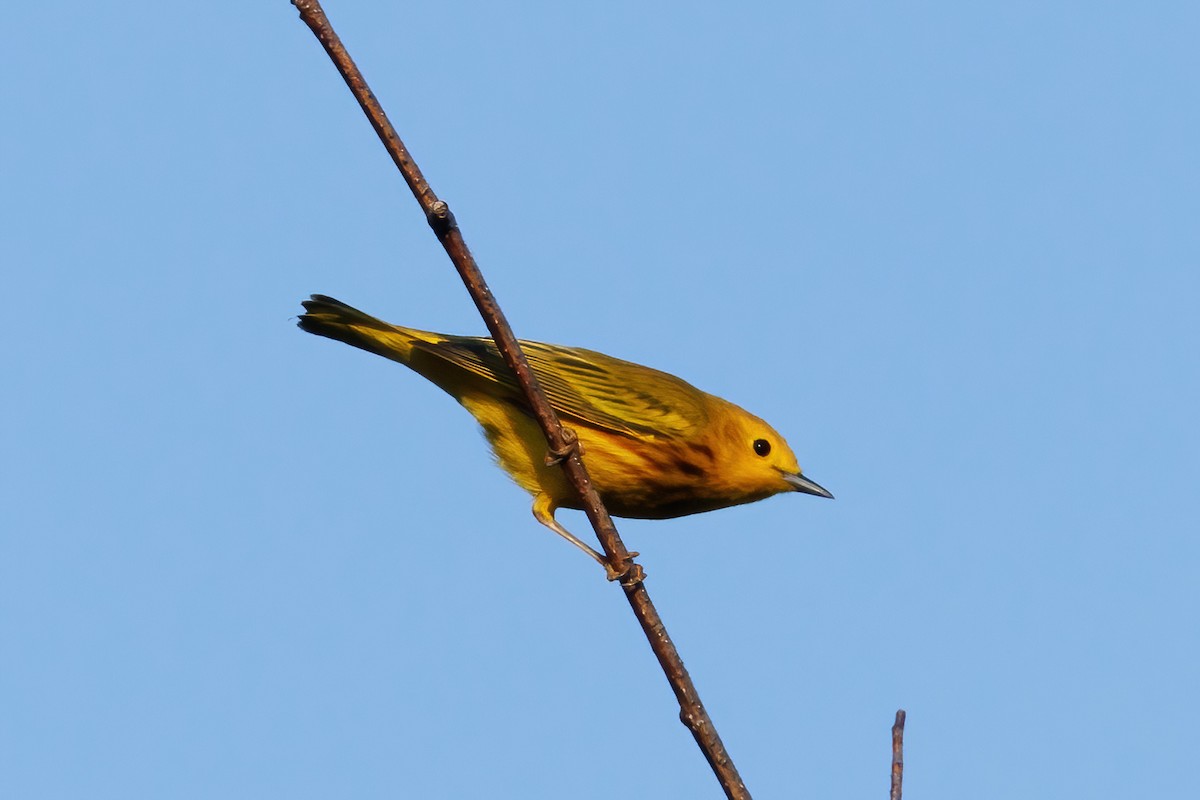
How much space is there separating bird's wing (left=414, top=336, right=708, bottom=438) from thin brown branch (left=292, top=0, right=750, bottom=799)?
175 centimetres

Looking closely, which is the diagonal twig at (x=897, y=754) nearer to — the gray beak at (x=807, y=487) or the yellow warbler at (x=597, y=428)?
the yellow warbler at (x=597, y=428)

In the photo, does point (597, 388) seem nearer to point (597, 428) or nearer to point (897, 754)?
point (597, 428)

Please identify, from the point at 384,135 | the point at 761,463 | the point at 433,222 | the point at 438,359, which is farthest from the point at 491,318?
the point at 761,463

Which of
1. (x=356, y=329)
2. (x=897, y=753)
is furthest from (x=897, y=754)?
(x=356, y=329)

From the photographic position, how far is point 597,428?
6793 mm

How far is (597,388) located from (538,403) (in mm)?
2533

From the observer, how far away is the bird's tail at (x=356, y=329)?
6590 millimetres

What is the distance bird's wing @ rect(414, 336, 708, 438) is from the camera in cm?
639

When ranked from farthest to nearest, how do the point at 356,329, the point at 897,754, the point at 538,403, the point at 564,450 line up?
the point at 356,329, the point at 564,450, the point at 538,403, the point at 897,754

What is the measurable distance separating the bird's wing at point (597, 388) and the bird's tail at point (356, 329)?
23 cm

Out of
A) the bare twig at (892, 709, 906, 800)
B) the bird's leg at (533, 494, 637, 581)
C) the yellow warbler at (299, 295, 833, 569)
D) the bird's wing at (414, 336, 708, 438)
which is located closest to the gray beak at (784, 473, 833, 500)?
the yellow warbler at (299, 295, 833, 569)

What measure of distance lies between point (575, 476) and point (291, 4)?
6.27 ft

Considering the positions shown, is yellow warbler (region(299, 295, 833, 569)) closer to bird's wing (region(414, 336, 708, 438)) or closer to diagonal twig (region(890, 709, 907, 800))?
bird's wing (region(414, 336, 708, 438))

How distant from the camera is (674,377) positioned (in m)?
7.67
